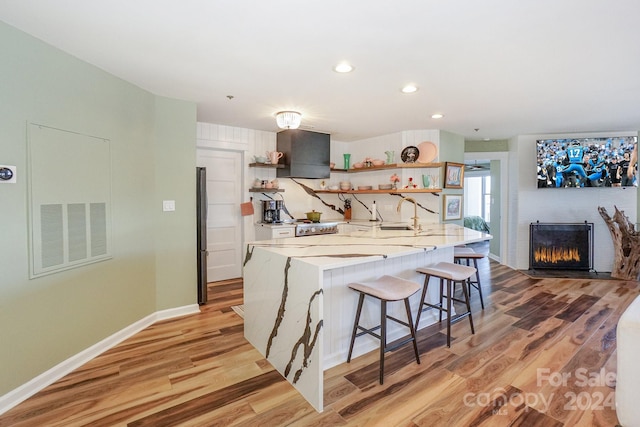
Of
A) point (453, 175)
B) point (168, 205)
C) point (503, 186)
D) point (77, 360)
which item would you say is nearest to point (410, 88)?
point (453, 175)

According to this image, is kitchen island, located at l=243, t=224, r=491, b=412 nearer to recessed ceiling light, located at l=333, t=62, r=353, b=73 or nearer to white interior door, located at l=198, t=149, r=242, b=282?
recessed ceiling light, located at l=333, t=62, r=353, b=73

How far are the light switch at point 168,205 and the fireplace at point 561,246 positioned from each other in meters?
5.36

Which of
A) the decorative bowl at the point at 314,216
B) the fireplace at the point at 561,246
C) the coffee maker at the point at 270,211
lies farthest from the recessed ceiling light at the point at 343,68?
the fireplace at the point at 561,246

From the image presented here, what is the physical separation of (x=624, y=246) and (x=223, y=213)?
6.11 metres

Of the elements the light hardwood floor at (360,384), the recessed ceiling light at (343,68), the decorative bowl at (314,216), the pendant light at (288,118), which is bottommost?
the light hardwood floor at (360,384)

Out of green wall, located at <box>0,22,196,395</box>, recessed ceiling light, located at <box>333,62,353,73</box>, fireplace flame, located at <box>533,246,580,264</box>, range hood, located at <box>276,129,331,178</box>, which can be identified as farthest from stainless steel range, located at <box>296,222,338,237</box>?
fireplace flame, located at <box>533,246,580,264</box>

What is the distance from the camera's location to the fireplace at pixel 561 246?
5070 millimetres

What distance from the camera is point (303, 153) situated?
4734 mm

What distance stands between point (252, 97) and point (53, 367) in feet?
8.97

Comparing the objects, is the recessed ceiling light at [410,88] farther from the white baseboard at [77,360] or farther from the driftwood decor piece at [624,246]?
the driftwood decor piece at [624,246]

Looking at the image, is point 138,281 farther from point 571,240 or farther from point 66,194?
point 571,240

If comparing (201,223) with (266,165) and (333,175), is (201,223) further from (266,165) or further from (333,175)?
(333,175)

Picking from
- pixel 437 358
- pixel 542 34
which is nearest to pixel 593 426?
pixel 437 358

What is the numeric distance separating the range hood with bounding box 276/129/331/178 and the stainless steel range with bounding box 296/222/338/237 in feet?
2.45
